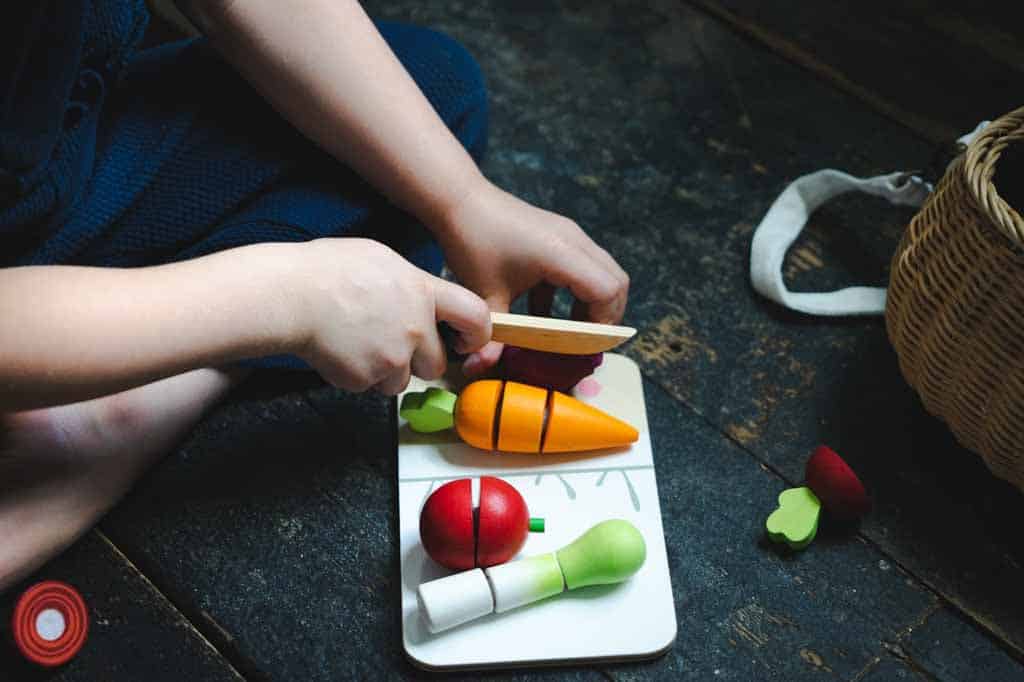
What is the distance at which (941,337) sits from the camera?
2.63 ft

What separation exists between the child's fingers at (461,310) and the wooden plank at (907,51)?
0.64 meters

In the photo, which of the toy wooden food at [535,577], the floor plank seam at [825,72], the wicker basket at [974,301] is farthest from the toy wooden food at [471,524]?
the floor plank seam at [825,72]

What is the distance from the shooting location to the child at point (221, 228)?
2.22 feet

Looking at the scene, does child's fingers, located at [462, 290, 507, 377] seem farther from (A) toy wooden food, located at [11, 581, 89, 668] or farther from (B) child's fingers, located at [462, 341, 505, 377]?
(A) toy wooden food, located at [11, 581, 89, 668]

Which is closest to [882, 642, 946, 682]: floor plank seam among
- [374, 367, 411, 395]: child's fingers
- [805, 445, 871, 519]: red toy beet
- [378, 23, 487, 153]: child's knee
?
[805, 445, 871, 519]: red toy beet

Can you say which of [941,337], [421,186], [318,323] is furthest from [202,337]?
[941,337]

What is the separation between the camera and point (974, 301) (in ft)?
2.49

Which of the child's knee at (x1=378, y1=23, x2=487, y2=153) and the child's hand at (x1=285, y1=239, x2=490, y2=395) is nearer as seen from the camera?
the child's hand at (x1=285, y1=239, x2=490, y2=395)

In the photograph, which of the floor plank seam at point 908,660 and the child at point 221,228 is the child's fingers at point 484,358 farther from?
the floor plank seam at point 908,660

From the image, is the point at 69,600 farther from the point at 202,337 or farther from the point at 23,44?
the point at 23,44

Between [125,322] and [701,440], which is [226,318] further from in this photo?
[701,440]

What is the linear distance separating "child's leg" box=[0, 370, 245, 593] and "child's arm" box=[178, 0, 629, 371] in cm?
23

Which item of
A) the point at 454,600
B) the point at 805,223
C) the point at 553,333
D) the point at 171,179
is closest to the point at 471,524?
the point at 454,600

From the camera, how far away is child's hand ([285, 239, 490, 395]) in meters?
0.71
